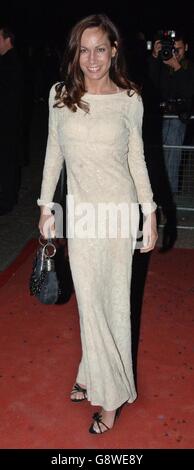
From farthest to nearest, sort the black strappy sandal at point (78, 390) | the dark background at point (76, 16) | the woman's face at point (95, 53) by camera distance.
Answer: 1. the dark background at point (76, 16)
2. the black strappy sandal at point (78, 390)
3. the woman's face at point (95, 53)

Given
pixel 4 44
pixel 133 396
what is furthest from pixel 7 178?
pixel 133 396

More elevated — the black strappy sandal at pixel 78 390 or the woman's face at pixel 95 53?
the woman's face at pixel 95 53

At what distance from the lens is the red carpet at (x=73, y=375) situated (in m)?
2.82

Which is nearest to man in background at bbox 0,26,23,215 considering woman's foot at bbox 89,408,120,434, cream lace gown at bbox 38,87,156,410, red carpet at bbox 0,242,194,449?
red carpet at bbox 0,242,194,449

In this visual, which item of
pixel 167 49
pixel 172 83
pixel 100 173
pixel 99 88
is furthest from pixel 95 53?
pixel 172 83

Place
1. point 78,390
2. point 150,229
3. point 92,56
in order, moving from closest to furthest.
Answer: point 92,56, point 150,229, point 78,390

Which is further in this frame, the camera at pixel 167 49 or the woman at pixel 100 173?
the camera at pixel 167 49

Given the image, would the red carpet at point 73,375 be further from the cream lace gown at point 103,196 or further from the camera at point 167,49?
the camera at point 167,49

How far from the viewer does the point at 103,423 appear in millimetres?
2854

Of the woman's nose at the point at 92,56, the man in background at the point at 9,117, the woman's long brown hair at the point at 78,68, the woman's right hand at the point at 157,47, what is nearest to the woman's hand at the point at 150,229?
the woman's long brown hair at the point at 78,68

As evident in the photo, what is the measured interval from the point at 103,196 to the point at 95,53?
2.09ft

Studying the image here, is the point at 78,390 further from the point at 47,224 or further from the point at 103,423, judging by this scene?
the point at 47,224

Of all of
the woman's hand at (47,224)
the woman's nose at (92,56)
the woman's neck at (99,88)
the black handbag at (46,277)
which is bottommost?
the black handbag at (46,277)

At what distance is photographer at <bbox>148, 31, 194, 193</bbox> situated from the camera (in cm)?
641
